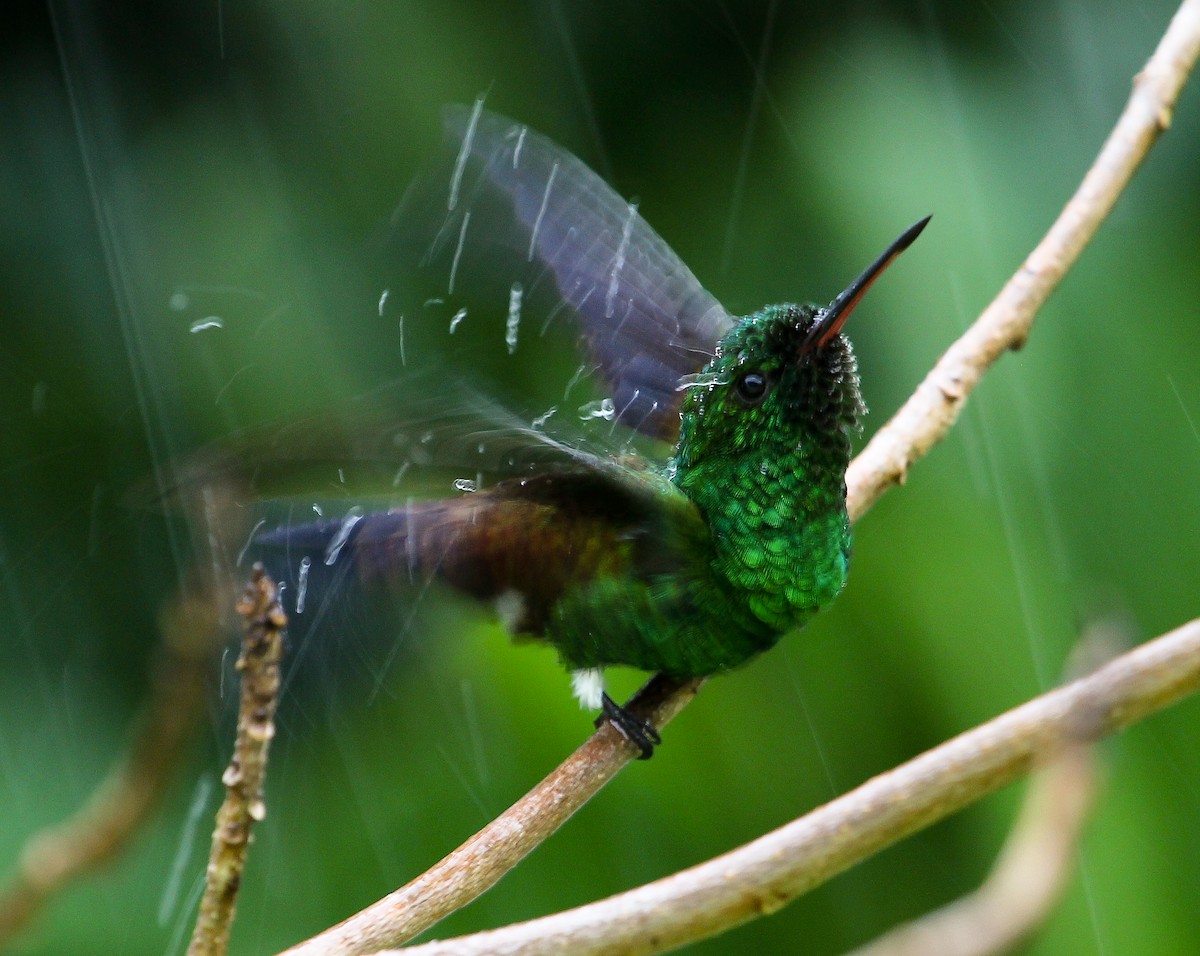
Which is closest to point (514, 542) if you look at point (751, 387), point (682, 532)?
point (682, 532)

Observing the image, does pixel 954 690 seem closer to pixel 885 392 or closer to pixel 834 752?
pixel 834 752

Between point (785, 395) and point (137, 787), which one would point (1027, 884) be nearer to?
point (137, 787)

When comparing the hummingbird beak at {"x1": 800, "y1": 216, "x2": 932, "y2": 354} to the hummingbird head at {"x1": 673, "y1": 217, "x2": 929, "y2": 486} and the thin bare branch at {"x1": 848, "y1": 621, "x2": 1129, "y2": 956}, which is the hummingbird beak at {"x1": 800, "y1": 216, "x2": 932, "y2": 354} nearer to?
the hummingbird head at {"x1": 673, "y1": 217, "x2": 929, "y2": 486}

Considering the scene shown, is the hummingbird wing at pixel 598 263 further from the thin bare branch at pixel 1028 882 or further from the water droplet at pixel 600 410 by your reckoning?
the thin bare branch at pixel 1028 882

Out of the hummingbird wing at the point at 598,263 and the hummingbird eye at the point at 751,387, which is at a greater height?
the hummingbird wing at the point at 598,263

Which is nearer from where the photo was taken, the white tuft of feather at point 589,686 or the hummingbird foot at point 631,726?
the hummingbird foot at point 631,726

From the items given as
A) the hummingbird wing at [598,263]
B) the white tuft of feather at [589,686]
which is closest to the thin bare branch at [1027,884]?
the white tuft of feather at [589,686]
